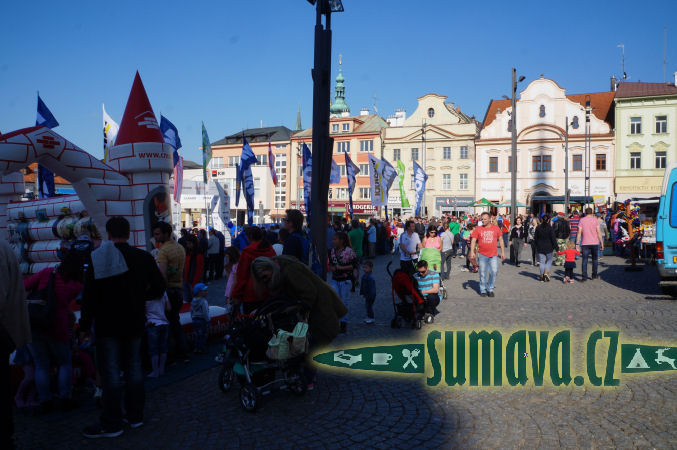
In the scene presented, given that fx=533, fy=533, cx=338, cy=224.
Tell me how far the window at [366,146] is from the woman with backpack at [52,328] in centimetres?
5219

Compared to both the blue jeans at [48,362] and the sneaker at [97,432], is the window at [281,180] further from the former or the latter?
the sneaker at [97,432]

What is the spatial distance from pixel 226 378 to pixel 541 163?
46.7 m

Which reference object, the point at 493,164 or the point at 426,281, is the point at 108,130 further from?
the point at 493,164

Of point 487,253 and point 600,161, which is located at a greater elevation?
point 600,161

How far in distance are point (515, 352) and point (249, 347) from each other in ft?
11.4

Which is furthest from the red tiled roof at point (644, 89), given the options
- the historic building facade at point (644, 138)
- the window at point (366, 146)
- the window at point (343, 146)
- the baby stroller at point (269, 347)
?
the baby stroller at point (269, 347)

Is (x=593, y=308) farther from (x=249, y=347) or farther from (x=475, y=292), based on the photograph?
(x=249, y=347)

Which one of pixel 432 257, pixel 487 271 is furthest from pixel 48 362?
pixel 487 271

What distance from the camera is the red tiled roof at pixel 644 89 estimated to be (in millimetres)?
44062

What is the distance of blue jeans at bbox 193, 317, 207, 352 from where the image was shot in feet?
23.4

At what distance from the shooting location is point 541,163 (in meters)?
47.4

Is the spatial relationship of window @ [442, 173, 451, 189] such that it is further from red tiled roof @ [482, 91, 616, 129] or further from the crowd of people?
the crowd of people

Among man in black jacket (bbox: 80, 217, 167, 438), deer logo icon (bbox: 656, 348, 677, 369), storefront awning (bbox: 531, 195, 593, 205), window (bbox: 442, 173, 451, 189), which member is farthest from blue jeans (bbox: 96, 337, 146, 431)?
window (bbox: 442, 173, 451, 189)

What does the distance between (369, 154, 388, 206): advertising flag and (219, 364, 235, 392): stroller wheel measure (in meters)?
17.2
